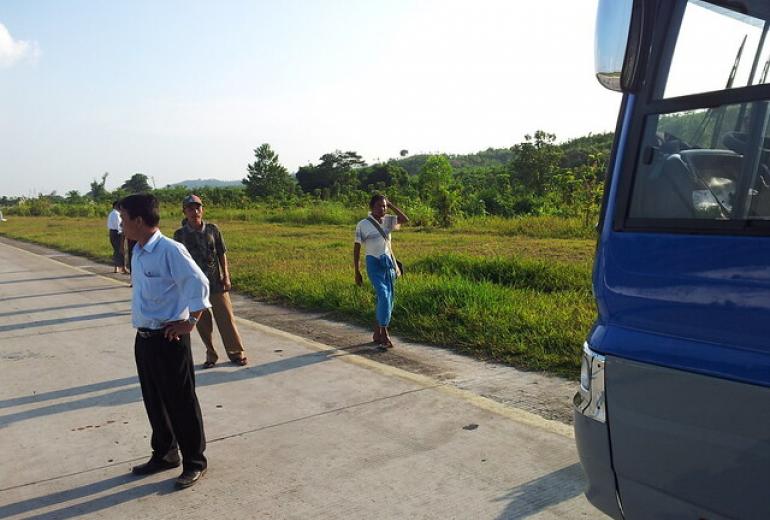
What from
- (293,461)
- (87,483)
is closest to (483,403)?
(293,461)

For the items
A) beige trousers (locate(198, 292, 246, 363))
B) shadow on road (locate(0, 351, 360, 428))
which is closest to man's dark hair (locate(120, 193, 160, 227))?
shadow on road (locate(0, 351, 360, 428))

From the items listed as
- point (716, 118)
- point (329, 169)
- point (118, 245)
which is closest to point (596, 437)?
point (716, 118)

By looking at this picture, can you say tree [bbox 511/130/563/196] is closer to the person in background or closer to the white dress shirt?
the person in background

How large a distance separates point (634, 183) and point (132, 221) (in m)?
2.66

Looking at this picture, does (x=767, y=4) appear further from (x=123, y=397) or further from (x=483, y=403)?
(x=123, y=397)

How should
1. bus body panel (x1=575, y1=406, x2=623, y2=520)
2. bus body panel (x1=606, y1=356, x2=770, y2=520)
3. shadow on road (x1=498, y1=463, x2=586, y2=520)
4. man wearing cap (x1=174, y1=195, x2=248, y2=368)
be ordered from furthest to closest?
1. man wearing cap (x1=174, y1=195, x2=248, y2=368)
2. shadow on road (x1=498, y1=463, x2=586, y2=520)
3. bus body panel (x1=575, y1=406, x2=623, y2=520)
4. bus body panel (x1=606, y1=356, x2=770, y2=520)

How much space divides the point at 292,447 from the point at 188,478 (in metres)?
0.70

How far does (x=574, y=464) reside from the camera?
146 inches

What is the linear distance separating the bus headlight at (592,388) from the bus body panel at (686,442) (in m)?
0.04

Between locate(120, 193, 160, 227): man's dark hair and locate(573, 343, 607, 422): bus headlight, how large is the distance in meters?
2.46

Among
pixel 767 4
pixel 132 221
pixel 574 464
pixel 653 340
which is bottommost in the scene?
pixel 574 464

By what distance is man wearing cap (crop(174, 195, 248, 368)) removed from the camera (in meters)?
6.02

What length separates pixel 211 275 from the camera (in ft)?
19.9

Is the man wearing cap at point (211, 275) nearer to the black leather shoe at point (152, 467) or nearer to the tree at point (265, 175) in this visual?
the black leather shoe at point (152, 467)
